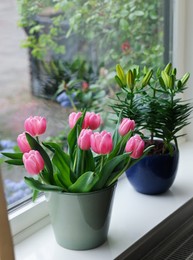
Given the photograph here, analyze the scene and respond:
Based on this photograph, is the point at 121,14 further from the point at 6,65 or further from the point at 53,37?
the point at 6,65

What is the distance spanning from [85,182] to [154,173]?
30cm

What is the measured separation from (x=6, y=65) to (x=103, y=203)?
395mm

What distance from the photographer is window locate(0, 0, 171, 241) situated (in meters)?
1.04

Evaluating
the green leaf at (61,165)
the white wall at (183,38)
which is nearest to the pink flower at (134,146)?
the green leaf at (61,165)

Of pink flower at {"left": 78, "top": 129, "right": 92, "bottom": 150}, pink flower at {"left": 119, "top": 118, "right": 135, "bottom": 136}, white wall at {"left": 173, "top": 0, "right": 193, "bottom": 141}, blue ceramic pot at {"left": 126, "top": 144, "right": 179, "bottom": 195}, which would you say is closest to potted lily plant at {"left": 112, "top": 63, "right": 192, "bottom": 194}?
blue ceramic pot at {"left": 126, "top": 144, "right": 179, "bottom": 195}

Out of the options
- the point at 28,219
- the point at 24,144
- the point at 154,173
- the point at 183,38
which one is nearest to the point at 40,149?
the point at 24,144

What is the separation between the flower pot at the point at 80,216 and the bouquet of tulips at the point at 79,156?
2cm

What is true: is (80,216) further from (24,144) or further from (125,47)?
(125,47)

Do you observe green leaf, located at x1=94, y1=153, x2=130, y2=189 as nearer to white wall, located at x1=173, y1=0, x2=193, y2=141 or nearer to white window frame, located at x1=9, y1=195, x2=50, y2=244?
white window frame, located at x1=9, y1=195, x2=50, y2=244

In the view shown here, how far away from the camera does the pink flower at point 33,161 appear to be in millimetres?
808

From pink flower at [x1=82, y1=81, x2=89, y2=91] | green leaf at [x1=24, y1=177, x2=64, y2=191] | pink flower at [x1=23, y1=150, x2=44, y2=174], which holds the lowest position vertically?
green leaf at [x1=24, y1=177, x2=64, y2=191]

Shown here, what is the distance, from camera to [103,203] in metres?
0.89

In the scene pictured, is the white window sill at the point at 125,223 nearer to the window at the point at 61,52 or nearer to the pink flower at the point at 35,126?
the window at the point at 61,52

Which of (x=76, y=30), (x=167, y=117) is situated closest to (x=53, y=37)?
(x=76, y=30)
